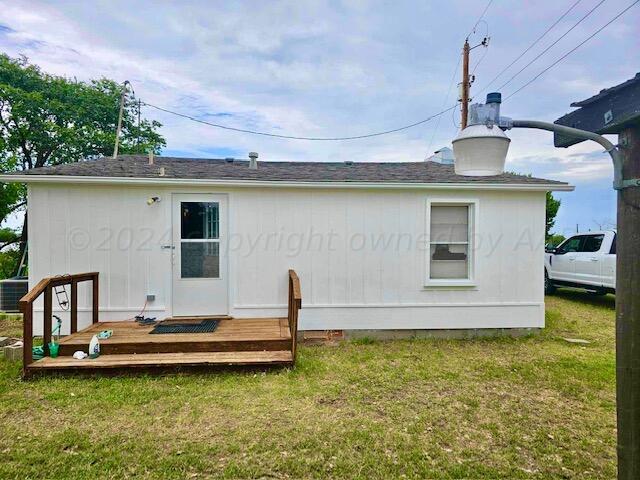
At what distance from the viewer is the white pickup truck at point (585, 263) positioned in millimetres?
7414

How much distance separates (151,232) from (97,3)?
4857 mm

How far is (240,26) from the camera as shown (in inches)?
294

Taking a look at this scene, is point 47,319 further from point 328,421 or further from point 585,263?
point 585,263

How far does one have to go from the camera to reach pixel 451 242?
18.3ft

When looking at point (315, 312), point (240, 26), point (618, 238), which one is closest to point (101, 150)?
point (240, 26)

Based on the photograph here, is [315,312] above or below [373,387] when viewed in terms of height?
above

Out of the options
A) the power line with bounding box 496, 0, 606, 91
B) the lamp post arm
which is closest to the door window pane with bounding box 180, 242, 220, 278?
the lamp post arm

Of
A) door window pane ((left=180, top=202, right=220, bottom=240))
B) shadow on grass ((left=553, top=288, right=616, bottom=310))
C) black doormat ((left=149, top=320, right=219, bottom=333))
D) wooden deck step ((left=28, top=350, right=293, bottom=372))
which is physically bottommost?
shadow on grass ((left=553, top=288, right=616, bottom=310))

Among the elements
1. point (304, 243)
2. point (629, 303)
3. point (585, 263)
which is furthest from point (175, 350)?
point (585, 263)

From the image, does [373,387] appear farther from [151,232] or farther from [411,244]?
[151,232]

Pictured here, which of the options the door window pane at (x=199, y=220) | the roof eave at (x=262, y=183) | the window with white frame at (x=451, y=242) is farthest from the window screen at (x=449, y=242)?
the door window pane at (x=199, y=220)

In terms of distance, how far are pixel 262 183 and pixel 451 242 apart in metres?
3.20

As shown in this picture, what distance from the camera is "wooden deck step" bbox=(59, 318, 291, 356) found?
4.12 metres

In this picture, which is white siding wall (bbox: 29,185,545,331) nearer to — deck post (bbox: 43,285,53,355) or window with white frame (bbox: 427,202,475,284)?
window with white frame (bbox: 427,202,475,284)
